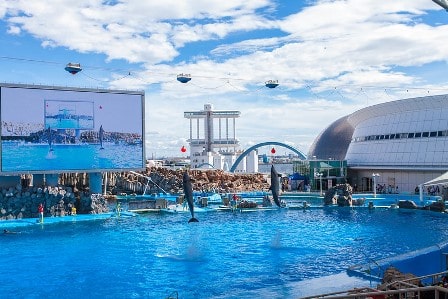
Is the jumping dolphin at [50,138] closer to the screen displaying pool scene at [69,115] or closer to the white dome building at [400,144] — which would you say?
the screen displaying pool scene at [69,115]

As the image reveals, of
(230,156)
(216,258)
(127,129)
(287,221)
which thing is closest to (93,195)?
(127,129)

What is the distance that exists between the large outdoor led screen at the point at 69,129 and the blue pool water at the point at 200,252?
227 inches

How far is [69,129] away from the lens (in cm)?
3503

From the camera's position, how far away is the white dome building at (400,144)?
1736 inches

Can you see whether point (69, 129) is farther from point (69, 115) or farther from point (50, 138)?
point (50, 138)

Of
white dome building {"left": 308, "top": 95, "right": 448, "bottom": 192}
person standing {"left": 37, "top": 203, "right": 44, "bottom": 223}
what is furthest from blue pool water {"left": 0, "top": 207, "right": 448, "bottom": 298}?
white dome building {"left": 308, "top": 95, "right": 448, "bottom": 192}

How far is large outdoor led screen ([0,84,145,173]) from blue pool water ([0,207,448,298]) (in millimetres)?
5754

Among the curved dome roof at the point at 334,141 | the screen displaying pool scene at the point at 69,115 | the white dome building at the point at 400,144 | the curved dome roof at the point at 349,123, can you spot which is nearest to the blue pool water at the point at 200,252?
the screen displaying pool scene at the point at 69,115

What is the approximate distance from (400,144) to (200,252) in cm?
3215

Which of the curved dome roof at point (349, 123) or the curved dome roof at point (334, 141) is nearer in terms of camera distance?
the curved dome roof at point (349, 123)

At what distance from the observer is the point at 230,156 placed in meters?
102

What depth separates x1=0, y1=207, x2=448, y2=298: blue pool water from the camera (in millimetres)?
15188

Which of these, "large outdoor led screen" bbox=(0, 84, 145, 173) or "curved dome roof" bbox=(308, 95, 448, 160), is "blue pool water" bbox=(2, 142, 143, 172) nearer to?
"large outdoor led screen" bbox=(0, 84, 145, 173)

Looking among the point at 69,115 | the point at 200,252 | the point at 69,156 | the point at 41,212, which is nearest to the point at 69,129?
the point at 69,115
